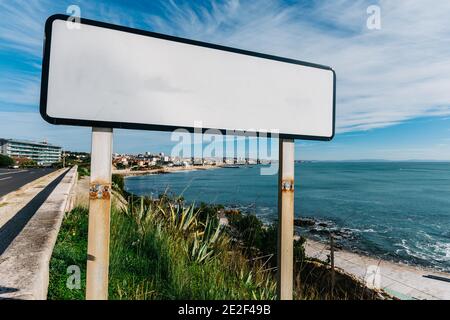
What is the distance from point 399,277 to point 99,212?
2065 cm

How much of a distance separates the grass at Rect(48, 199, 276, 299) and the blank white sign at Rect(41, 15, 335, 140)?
1.47m

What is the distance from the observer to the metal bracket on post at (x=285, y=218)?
150 centimetres

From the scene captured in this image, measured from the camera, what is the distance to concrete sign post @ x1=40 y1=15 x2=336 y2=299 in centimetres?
97

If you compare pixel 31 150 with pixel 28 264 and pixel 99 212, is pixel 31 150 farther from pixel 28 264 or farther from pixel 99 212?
pixel 99 212

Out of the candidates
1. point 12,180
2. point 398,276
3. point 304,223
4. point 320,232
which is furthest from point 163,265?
point 304,223

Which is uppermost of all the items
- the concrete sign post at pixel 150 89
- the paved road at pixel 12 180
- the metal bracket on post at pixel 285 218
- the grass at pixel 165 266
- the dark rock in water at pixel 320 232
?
the concrete sign post at pixel 150 89

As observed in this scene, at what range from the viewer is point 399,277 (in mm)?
16609

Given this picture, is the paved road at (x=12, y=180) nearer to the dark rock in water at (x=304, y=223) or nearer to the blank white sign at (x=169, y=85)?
the blank white sign at (x=169, y=85)

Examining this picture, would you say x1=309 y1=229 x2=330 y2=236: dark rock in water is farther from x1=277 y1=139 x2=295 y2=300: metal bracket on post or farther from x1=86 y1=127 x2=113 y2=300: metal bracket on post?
x1=86 y1=127 x2=113 y2=300: metal bracket on post

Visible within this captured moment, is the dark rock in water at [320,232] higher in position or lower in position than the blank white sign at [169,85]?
lower

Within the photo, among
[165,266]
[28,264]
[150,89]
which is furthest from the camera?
[165,266]

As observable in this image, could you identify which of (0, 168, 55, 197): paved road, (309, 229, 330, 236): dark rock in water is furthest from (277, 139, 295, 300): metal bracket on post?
(309, 229, 330, 236): dark rock in water

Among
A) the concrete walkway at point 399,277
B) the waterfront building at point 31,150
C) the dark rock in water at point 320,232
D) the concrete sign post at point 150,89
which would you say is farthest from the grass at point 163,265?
the waterfront building at point 31,150

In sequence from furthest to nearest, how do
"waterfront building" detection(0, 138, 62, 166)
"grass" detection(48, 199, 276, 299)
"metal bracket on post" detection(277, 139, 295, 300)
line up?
"waterfront building" detection(0, 138, 62, 166), "grass" detection(48, 199, 276, 299), "metal bracket on post" detection(277, 139, 295, 300)
